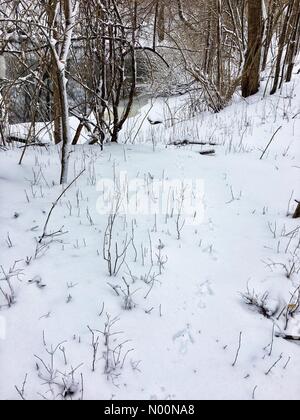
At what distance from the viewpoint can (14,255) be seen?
8.23 ft

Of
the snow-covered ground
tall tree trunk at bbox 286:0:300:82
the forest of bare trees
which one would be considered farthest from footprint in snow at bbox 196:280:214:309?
tall tree trunk at bbox 286:0:300:82

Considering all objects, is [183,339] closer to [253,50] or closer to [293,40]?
[253,50]

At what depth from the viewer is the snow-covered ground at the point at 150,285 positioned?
1806 mm

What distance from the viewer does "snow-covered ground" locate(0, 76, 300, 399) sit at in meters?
1.81

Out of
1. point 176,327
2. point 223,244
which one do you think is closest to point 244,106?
point 223,244

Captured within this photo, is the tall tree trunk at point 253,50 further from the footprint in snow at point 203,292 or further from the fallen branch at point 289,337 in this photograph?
the fallen branch at point 289,337

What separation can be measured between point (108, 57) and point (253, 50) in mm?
4238

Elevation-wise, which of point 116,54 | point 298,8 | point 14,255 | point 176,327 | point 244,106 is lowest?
point 176,327

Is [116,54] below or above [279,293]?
above

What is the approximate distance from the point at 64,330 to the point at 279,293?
145 cm

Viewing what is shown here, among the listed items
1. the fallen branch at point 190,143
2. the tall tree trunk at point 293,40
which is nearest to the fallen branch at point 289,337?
the fallen branch at point 190,143

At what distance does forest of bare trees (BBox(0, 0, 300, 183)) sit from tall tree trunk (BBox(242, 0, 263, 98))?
2 centimetres
